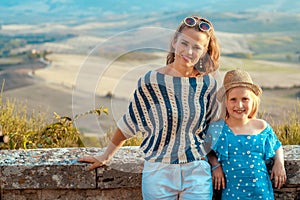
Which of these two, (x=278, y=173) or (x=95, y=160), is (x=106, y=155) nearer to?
(x=95, y=160)

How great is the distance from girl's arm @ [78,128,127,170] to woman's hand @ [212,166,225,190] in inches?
22.6

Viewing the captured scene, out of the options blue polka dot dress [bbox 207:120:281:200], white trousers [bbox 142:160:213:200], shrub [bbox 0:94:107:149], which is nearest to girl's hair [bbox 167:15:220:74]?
blue polka dot dress [bbox 207:120:281:200]

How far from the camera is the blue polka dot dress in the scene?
2.85 meters

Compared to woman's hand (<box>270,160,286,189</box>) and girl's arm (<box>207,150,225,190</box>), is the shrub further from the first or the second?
woman's hand (<box>270,160,286,189</box>)

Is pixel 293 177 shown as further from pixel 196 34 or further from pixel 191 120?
pixel 196 34

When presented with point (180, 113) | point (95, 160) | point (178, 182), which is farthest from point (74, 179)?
point (180, 113)

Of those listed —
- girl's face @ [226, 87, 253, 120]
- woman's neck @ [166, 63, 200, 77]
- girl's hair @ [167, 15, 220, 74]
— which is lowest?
girl's face @ [226, 87, 253, 120]

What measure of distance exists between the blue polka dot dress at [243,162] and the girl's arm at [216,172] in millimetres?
24

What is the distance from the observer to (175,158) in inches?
103

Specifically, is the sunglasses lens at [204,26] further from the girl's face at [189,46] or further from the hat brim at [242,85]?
the hat brim at [242,85]

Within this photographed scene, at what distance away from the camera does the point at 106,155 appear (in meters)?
3.06

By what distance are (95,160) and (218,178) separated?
30.5 inches

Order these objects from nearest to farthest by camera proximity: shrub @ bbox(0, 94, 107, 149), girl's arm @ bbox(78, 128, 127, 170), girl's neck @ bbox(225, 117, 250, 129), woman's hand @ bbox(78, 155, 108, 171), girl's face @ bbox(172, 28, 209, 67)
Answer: girl's face @ bbox(172, 28, 209, 67) < girl's arm @ bbox(78, 128, 127, 170) < girl's neck @ bbox(225, 117, 250, 129) < woman's hand @ bbox(78, 155, 108, 171) < shrub @ bbox(0, 94, 107, 149)

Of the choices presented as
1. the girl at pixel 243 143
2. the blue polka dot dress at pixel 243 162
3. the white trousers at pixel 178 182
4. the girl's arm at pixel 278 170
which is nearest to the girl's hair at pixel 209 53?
the girl at pixel 243 143
